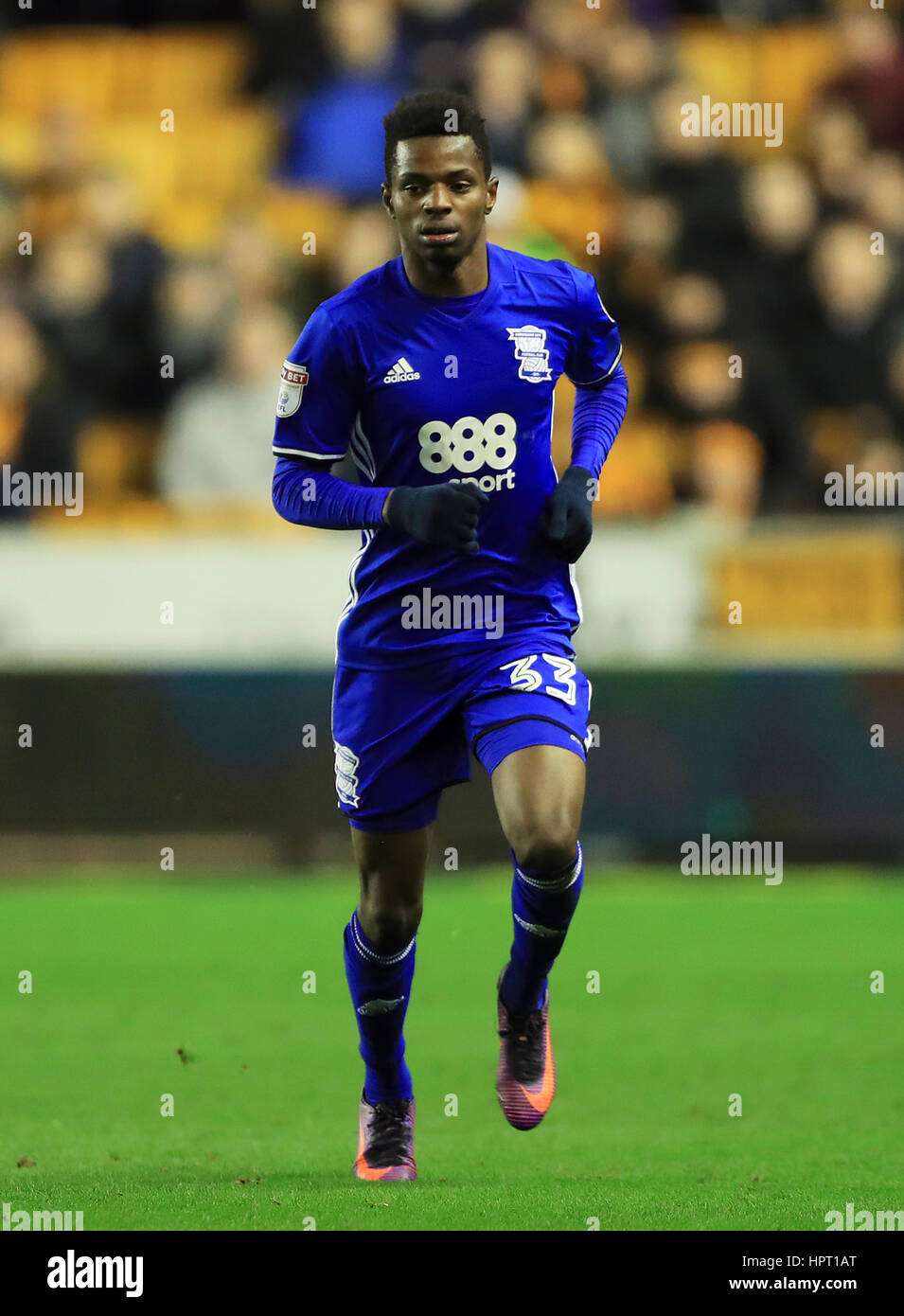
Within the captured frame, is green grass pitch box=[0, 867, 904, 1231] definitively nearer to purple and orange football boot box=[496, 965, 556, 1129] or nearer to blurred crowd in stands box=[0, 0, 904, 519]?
purple and orange football boot box=[496, 965, 556, 1129]

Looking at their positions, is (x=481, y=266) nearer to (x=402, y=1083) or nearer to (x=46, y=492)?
(x=402, y=1083)

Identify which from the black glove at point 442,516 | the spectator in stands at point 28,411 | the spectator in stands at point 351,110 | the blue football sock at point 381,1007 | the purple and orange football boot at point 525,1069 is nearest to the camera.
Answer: the black glove at point 442,516

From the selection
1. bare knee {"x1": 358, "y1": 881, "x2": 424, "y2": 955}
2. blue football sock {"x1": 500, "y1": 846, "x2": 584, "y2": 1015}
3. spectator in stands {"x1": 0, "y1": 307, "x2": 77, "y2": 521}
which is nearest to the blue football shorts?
bare knee {"x1": 358, "y1": 881, "x2": 424, "y2": 955}

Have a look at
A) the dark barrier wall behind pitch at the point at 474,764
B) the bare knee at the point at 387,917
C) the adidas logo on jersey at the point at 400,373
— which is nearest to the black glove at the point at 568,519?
the adidas logo on jersey at the point at 400,373

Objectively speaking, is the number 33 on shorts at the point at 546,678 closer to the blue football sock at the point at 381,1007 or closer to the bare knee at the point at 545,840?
the bare knee at the point at 545,840

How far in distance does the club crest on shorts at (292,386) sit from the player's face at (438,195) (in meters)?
0.42

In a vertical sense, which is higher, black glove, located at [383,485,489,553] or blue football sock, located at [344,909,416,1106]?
black glove, located at [383,485,489,553]

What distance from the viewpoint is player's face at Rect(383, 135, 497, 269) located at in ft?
18.7

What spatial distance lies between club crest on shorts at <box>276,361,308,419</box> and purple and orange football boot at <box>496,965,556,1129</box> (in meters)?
1.65

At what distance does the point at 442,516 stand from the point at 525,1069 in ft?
4.88

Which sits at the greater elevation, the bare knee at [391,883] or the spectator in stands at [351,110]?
the spectator in stands at [351,110]

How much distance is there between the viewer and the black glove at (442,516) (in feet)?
18.1

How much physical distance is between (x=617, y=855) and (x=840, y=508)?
231 centimetres

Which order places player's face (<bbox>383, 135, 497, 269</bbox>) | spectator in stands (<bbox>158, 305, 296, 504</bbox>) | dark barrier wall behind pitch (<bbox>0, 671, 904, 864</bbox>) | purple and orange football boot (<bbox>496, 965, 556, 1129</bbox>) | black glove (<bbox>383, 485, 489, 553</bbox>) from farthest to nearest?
1. spectator in stands (<bbox>158, 305, 296, 504</bbox>)
2. dark barrier wall behind pitch (<bbox>0, 671, 904, 864</bbox>)
3. purple and orange football boot (<bbox>496, 965, 556, 1129</bbox>)
4. player's face (<bbox>383, 135, 497, 269</bbox>)
5. black glove (<bbox>383, 485, 489, 553</bbox>)
